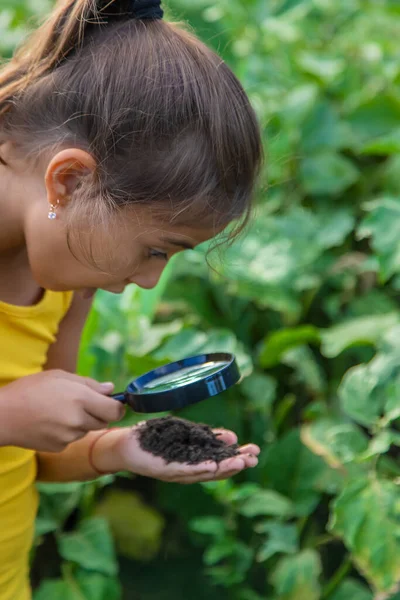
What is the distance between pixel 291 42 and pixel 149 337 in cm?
119

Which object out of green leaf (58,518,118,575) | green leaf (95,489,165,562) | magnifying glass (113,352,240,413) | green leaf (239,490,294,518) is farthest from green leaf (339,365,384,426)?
green leaf (95,489,165,562)

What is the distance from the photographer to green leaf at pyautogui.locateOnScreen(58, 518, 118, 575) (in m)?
1.79

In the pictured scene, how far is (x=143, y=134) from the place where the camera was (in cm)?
108

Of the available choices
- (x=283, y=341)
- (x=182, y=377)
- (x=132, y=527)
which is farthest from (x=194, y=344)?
(x=182, y=377)

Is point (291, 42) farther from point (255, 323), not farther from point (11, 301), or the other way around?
point (11, 301)

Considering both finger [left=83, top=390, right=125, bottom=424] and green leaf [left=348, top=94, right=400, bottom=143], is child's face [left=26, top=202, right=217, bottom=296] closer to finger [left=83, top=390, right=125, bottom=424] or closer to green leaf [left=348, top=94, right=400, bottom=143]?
finger [left=83, top=390, right=125, bottom=424]

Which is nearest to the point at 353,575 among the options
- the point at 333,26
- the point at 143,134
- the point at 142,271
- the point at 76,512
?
the point at 76,512

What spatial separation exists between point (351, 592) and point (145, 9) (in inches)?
52.5

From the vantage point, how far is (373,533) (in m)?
1.59

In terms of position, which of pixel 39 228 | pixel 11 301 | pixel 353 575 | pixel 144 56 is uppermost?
pixel 144 56

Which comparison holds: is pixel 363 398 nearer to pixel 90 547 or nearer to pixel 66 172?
pixel 90 547

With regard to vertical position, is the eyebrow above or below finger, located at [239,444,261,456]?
above

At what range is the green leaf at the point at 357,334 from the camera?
74.4 inches

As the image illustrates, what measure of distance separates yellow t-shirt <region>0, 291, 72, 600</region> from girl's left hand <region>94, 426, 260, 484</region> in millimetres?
134
